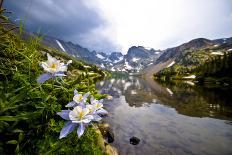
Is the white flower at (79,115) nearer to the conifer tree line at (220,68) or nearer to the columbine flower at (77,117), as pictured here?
the columbine flower at (77,117)

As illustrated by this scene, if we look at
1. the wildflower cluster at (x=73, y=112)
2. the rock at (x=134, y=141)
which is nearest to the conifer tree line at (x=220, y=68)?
the rock at (x=134, y=141)

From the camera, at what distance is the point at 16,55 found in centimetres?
376

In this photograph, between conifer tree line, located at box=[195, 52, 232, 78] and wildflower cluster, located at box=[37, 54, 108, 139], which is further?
conifer tree line, located at box=[195, 52, 232, 78]

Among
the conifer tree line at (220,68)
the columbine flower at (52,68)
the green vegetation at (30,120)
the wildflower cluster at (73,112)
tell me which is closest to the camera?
the wildflower cluster at (73,112)

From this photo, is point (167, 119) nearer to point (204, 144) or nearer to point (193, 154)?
point (204, 144)

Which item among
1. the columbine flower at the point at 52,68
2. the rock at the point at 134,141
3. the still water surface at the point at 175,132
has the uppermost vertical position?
the columbine flower at the point at 52,68

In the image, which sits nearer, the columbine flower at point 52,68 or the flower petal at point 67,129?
the flower petal at point 67,129

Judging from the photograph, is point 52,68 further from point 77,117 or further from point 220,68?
point 220,68

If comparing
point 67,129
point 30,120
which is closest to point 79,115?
point 67,129

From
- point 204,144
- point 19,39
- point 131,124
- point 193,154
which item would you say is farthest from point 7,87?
point 131,124

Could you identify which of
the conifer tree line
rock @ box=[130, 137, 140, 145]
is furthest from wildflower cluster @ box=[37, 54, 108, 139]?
the conifer tree line

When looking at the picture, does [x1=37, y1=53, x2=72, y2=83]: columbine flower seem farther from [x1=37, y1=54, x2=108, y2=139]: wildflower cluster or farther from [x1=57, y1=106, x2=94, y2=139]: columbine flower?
[x1=57, y1=106, x2=94, y2=139]: columbine flower

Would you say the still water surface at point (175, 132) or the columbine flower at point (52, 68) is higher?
the columbine flower at point (52, 68)

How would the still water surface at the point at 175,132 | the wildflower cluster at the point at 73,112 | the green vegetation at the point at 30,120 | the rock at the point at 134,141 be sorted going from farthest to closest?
the rock at the point at 134,141, the still water surface at the point at 175,132, the green vegetation at the point at 30,120, the wildflower cluster at the point at 73,112
